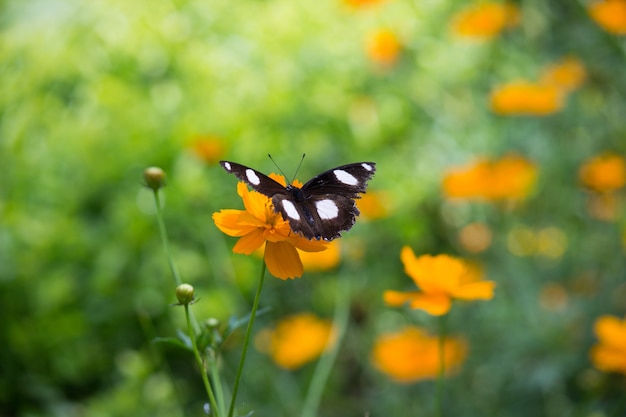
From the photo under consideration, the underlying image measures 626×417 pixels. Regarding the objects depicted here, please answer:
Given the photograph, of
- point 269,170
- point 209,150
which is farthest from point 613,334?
point 269,170

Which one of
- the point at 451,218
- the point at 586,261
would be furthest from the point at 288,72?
the point at 586,261

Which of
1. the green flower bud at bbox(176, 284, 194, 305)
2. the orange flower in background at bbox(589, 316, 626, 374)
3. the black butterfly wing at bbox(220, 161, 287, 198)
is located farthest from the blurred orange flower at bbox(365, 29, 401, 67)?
the green flower bud at bbox(176, 284, 194, 305)

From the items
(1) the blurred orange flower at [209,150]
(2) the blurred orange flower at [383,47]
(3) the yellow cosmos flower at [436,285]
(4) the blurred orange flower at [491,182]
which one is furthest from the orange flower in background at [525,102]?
(3) the yellow cosmos flower at [436,285]

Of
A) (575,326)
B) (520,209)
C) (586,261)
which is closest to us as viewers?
(575,326)

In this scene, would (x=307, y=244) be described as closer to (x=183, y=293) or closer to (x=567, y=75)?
(x=183, y=293)

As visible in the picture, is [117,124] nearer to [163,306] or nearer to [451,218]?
[163,306]

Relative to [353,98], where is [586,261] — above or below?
below
